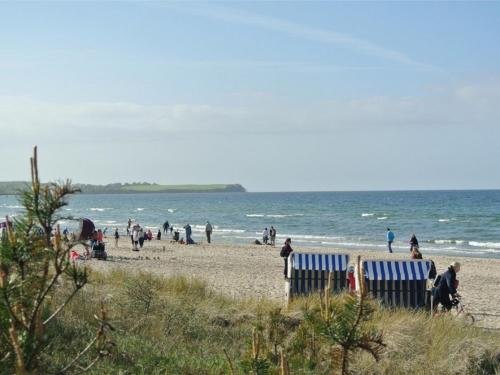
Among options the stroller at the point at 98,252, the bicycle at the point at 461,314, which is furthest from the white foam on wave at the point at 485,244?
the bicycle at the point at 461,314

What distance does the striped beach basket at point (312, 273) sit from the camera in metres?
11.9

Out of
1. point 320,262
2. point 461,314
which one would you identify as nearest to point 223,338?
point 320,262

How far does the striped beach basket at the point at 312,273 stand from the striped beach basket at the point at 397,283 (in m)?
0.96

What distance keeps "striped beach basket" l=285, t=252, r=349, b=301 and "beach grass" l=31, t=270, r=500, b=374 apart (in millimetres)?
1637

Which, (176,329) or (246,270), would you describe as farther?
(246,270)

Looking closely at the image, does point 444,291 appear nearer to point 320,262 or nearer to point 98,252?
point 320,262

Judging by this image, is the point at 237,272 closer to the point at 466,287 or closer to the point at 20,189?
the point at 466,287

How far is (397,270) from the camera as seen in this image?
36.9ft

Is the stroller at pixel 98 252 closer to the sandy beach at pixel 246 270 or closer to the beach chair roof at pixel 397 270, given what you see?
the sandy beach at pixel 246 270

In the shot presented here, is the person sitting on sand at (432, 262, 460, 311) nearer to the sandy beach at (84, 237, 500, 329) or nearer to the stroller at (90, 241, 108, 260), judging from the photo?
the sandy beach at (84, 237, 500, 329)

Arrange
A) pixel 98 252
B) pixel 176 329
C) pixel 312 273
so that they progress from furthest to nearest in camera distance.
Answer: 1. pixel 98 252
2. pixel 312 273
3. pixel 176 329

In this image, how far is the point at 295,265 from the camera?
11992 millimetres

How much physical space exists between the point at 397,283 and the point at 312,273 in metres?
1.59

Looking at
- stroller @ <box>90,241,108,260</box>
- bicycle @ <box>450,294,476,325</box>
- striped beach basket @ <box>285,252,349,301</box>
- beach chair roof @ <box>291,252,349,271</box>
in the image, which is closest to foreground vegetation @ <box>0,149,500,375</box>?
bicycle @ <box>450,294,476,325</box>
